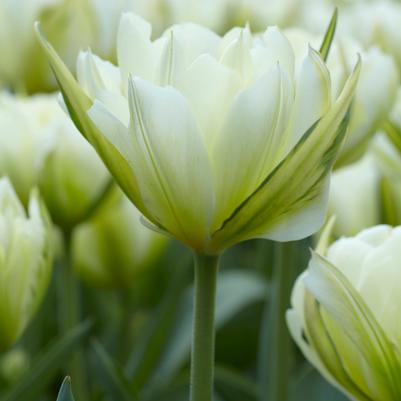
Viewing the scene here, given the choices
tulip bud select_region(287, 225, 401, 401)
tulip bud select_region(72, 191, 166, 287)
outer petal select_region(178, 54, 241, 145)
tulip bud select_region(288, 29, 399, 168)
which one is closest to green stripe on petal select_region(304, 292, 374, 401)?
tulip bud select_region(287, 225, 401, 401)

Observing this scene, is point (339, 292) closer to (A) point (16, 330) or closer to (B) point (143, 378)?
(A) point (16, 330)

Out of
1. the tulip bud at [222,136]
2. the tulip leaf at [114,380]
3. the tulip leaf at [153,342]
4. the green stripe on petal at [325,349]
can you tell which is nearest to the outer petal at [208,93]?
the tulip bud at [222,136]

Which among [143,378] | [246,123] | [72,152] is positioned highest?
[246,123]

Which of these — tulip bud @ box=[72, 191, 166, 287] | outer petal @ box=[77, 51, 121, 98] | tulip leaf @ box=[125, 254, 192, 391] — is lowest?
tulip leaf @ box=[125, 254, 192, 391]

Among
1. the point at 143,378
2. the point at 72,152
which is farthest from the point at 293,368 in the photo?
the point at 72,152

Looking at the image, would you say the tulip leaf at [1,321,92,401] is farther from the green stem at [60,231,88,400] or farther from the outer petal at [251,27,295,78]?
the outer petal at [251,27,295,78]

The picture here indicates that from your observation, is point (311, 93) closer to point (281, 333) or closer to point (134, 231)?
point (281, 333)

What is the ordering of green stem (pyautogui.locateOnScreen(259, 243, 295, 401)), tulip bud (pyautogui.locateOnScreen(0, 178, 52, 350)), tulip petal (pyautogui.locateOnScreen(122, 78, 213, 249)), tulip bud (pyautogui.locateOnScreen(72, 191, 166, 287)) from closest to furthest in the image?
tulip petal (pyautogui.locateOnScreen(122, 78, 213, 249)) < tulip bud (pyautogui.locateOnScreen(0, 178, 52, 350)) < green stem (pyautogui.locateOnScreen(259, 243, 295, 401)) < tulip bud (pyautogui.locateOnScreen(72, 191, 166, 287))
